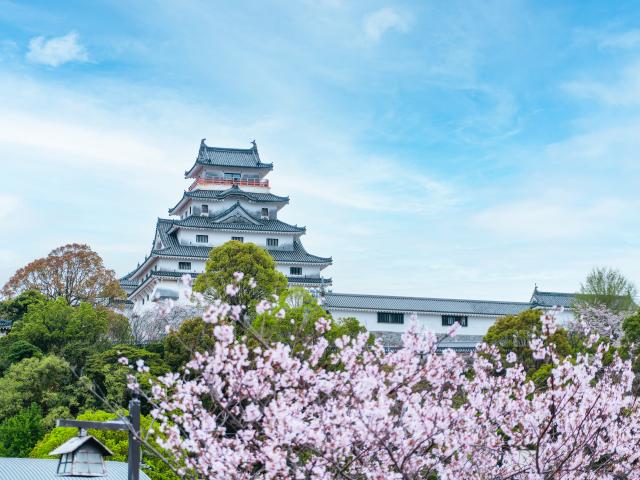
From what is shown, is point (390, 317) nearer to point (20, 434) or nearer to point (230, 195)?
point (230, 195)

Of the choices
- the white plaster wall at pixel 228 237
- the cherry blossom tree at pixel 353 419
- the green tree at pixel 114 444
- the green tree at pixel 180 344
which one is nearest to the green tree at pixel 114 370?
the green tree at pixel 180 344

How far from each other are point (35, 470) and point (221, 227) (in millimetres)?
33209

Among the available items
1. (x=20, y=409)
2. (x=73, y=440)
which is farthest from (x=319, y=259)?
(x=73, y=440)

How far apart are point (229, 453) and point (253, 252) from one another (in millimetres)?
27600

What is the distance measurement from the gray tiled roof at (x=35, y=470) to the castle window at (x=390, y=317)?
27.3 metres

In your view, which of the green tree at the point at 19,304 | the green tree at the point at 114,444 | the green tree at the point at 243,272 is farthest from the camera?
the green tree at the point at 19,304

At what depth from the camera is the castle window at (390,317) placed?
45.8 m

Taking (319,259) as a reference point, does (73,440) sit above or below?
below

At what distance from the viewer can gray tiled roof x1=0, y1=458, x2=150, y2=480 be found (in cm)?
1812

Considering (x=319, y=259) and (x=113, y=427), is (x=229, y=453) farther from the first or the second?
(x=319, y=259)

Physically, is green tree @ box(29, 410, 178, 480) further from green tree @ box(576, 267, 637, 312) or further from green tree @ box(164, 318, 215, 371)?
green tree @ box(576, 267, 637, 312)

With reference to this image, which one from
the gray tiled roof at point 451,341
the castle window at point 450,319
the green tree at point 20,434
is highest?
the castle window at point 450,319

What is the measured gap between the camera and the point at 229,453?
8859mm

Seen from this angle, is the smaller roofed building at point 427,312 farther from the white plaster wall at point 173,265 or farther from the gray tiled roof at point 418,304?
the white plaster wall at point 173,265
